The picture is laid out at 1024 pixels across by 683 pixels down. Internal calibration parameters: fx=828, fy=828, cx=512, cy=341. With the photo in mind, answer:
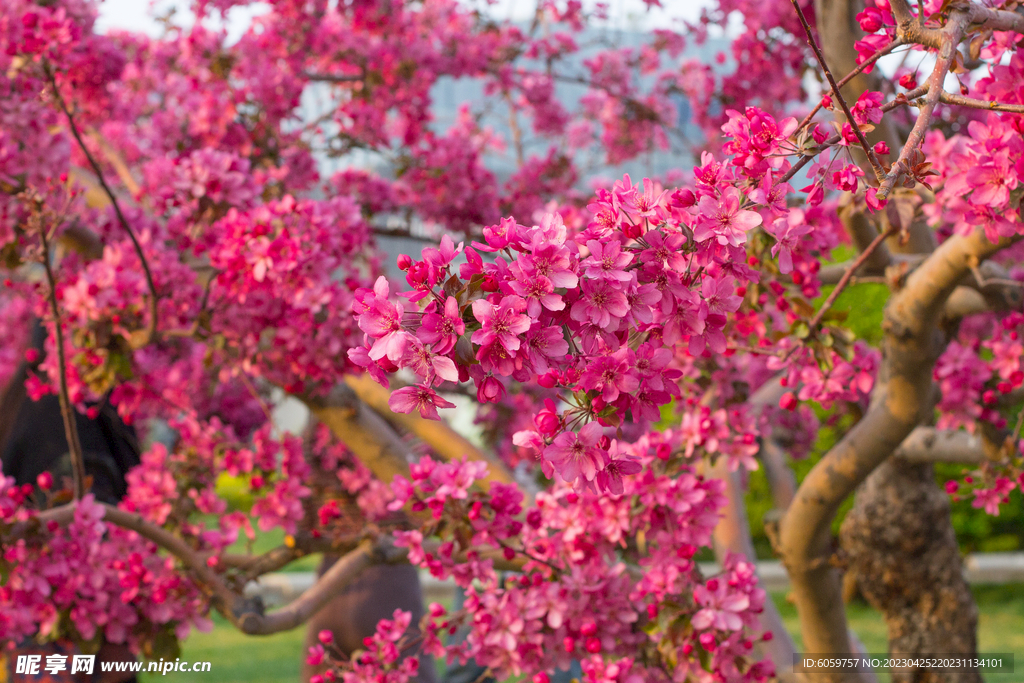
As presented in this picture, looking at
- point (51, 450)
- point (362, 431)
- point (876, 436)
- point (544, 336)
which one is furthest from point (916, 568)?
point (51, 450)

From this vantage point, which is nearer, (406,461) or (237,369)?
(237,369)

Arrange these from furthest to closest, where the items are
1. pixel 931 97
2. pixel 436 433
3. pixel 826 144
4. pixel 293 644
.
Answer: pixel 293 644 → pixel 436 433 → pixel 826 144 → pixel 931 97

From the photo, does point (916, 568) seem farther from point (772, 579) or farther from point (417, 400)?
point (772, 579)

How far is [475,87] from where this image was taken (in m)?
14.5

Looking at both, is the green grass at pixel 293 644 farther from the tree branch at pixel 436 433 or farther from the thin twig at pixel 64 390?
the thin twig at pixel 64 390

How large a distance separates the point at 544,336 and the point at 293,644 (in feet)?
22.8

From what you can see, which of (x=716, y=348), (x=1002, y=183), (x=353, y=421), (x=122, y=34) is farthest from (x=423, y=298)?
(x=122, y=34)

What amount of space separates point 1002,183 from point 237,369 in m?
2.28

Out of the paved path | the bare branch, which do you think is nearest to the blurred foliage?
the paved path

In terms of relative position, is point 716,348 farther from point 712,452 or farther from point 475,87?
point 475,87

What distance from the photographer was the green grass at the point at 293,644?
20.2 feet

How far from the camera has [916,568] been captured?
4.06 meters

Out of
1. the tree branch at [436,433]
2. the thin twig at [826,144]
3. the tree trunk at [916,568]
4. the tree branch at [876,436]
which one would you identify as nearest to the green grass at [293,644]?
the tree trunk at [916,568]

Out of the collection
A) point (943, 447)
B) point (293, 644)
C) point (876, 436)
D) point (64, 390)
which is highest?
point (876, 436)
